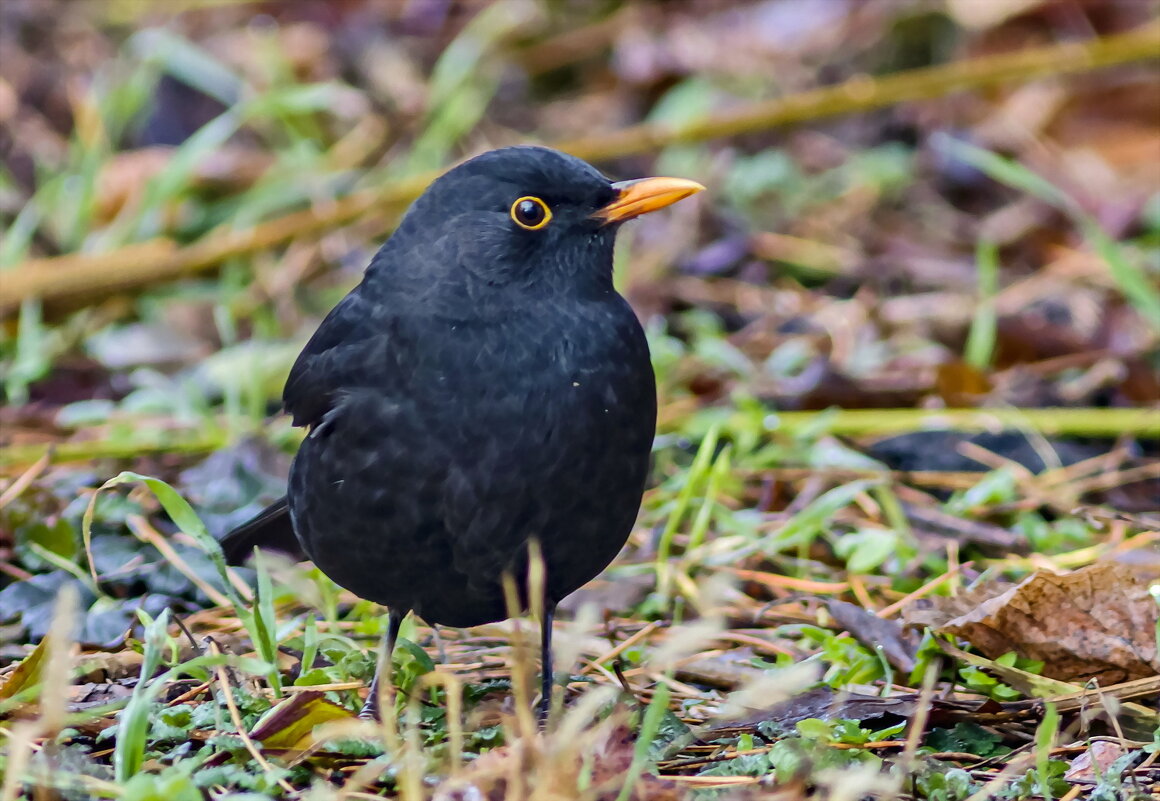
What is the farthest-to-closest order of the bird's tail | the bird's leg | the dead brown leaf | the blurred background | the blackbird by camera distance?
the blurred background
the bird's tail
the bird's leg
the blackbird
the dead brown leaf

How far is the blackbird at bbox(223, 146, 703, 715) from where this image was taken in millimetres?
2572

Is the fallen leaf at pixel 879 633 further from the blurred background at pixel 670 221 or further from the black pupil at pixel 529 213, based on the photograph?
the black pupil at pixel 529 213

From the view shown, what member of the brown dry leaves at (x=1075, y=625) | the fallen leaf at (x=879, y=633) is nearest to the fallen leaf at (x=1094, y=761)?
the brown dry leaves at (x=1075, y=625)

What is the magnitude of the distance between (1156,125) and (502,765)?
5.68 meters

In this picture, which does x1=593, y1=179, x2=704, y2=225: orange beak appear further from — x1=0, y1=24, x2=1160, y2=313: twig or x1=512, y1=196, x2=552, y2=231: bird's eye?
x1=0, y1=24, x2=1160, y2=313: twig

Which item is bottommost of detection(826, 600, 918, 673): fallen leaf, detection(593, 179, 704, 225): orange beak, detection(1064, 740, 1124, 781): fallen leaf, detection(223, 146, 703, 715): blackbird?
detection(1064, 740, 1124, 781): fallen leaf

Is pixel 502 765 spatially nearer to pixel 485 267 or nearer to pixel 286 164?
pixel 485 267

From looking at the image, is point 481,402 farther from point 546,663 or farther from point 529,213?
point 546,663

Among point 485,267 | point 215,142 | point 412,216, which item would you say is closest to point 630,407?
point 485,267

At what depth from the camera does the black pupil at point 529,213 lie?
2.85 m

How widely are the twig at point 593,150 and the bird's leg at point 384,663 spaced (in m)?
2.68

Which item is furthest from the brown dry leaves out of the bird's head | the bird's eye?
the bird's eye

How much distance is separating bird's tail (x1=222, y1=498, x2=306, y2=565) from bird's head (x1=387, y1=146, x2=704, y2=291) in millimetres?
712

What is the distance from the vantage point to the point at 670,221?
609 cm
